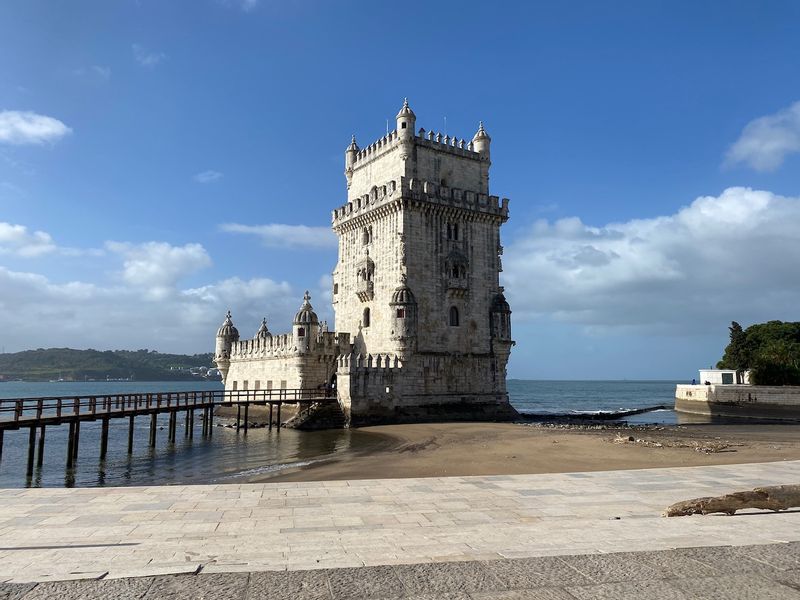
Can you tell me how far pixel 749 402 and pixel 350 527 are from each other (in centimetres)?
5963

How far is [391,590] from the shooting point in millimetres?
6453

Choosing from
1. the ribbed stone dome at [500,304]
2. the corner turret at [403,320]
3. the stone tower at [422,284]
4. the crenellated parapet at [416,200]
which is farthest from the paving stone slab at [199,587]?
the ribbed stone dome at [500,304]

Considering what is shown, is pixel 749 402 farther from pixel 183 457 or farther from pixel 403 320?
pixel 183 457

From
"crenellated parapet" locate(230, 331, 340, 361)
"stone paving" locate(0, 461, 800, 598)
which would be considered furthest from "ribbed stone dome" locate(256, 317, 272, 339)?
"stone paving" locate(0, 461, 800, 598)

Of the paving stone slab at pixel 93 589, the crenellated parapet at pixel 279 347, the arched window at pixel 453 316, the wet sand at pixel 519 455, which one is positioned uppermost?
the arched window at pixel 453 316

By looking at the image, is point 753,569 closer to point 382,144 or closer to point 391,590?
point 391,590

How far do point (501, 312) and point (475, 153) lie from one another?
489 inches

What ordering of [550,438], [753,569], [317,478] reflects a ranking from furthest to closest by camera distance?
1. [550,438]
2. [317,478]
3. [753,569]

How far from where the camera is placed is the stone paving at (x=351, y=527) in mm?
7383

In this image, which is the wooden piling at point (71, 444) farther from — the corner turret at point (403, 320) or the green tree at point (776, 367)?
the green tree at point (776, 367)

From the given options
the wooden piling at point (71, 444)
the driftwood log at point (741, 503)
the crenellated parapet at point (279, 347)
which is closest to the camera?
the driftwood log at point (741, 503)

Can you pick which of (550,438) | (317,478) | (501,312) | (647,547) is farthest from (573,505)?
(501,312)

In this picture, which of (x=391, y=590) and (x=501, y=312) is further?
(x=501, y=312)

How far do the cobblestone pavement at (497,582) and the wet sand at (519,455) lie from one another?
33.1 ft
